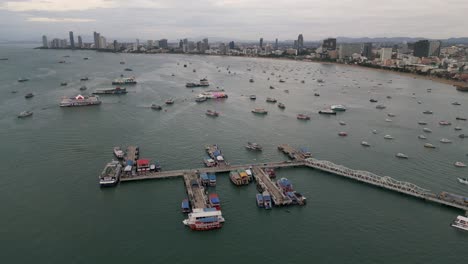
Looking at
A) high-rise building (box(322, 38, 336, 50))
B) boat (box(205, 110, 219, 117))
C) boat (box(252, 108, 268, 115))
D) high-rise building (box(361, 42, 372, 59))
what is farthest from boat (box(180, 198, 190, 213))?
high-rise building (box(322, 38, 336, 50))

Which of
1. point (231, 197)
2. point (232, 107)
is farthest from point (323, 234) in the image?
point (232, 107)

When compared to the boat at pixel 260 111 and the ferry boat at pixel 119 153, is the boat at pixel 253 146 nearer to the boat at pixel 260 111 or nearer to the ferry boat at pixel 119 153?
the ferry boat at pixel 119 153

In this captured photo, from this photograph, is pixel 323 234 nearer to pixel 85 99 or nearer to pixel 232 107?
→ pixel 232 107

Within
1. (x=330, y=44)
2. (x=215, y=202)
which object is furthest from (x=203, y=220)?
(x=330, y=44)

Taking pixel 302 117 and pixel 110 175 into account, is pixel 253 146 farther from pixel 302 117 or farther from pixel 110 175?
pixel 302 117

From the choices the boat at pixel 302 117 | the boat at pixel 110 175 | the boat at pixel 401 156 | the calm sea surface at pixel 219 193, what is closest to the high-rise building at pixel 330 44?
the calm sea surface at pixel 219 193

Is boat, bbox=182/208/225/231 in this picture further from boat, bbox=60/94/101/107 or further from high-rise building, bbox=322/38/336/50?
high-rise building, bbox=322/38/336/50
